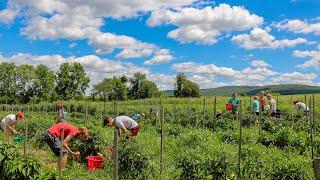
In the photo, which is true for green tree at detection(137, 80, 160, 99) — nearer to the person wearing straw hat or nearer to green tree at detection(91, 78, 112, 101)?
green tree at detection(91, 78, 112, 101)

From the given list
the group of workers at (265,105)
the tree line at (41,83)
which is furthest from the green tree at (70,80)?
the group of workers at (265,105)

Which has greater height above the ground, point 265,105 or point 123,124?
point 265,105

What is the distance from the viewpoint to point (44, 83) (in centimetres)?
7281

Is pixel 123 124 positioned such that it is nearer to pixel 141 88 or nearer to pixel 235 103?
pixel 235 103

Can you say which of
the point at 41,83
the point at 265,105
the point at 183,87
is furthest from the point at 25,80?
the point at 265,105

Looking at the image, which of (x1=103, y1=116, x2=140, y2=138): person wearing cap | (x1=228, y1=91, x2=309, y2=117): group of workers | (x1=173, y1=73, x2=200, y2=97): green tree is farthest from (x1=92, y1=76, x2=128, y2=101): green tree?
(x1=103, y1=116, x2=140, y2=138): person wearing cap

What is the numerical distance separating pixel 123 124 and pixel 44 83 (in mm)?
65038

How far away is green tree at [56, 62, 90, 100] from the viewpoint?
242 ft

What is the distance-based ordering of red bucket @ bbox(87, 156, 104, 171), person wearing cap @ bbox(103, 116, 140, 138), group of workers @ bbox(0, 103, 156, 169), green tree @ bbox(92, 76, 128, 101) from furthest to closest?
1. green tree @ bbox(92, 76, 128, 101)
2. person wearing cap @ bbox(103, 116, 140, 138)
3. red bucket @ bbox(87, 156, 104, 171)
4. group of workers @ bbox(0, 103, 156, 169)

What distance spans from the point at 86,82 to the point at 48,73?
6373 millimetres

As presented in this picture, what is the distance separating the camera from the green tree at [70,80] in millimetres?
73750

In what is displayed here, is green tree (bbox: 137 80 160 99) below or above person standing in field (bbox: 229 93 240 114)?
above

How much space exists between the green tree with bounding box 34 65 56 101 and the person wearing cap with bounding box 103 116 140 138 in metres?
62.7

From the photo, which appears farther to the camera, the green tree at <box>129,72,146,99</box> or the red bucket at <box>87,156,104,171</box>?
the green tree at <box>129,72,146,99</box>
